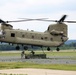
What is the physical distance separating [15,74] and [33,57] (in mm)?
41521

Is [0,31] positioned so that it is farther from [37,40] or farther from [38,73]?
[38,73]

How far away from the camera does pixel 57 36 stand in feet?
265

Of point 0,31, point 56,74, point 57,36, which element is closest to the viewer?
point 56,74

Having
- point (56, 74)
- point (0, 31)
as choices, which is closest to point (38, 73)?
point (56, 74)

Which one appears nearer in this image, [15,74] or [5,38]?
[15,74]

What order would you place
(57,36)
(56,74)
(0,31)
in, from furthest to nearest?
(57,36) < (0,31) < (56,74)

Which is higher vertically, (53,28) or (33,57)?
(53,28)

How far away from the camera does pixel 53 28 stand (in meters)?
81.8

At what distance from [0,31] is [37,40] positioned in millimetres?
8704

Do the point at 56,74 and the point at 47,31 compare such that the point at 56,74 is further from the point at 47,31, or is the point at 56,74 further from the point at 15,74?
the point at 47,31

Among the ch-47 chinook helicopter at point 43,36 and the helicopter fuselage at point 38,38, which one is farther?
the helicopter fuselage at point 38,38

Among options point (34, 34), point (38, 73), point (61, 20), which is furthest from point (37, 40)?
point (38, 73)

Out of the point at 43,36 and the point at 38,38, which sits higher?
the point at 43,36

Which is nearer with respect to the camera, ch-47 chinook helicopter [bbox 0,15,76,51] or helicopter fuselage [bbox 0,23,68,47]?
ch-47 chinook helicopter [bbox 0,15,76,51]
